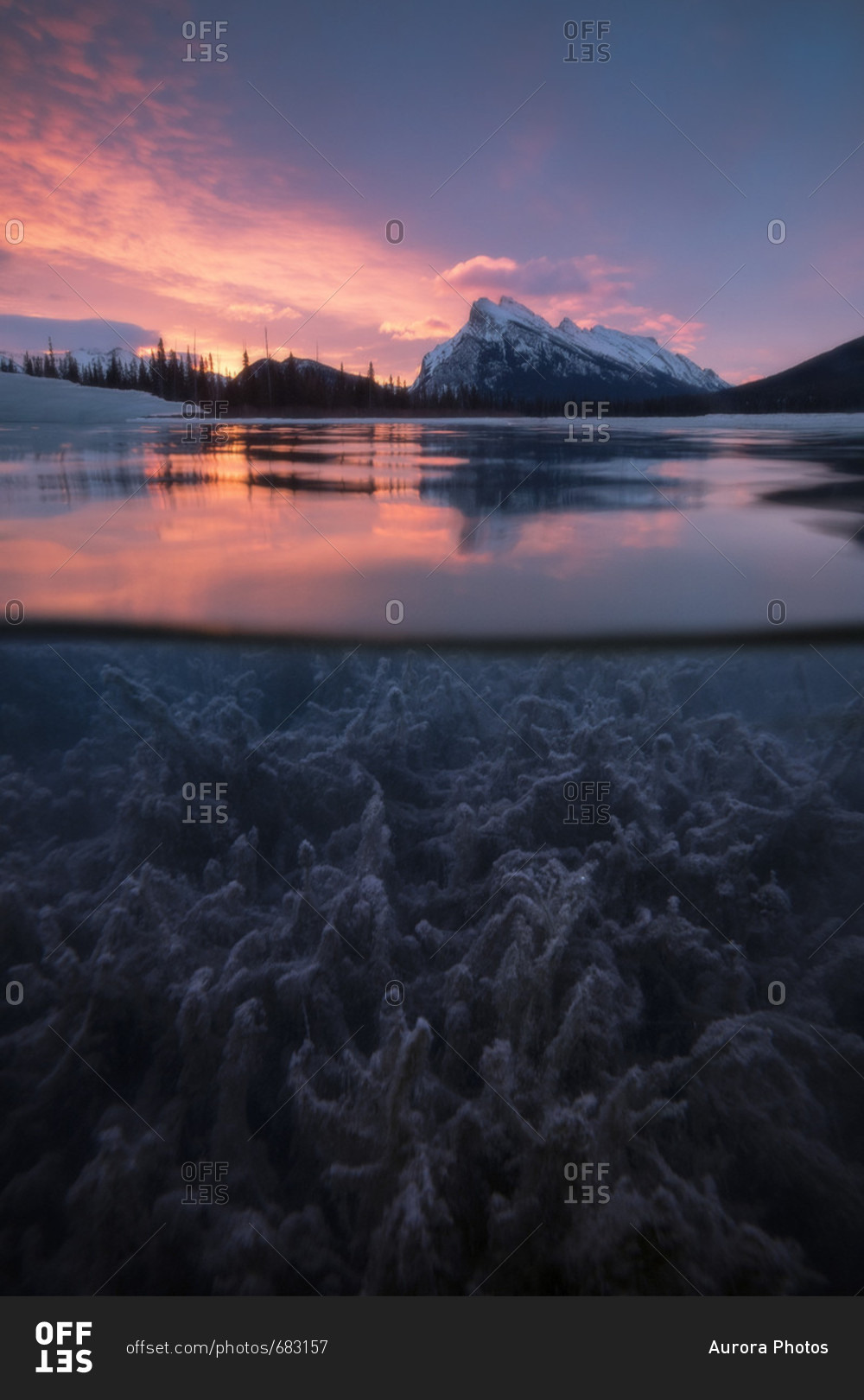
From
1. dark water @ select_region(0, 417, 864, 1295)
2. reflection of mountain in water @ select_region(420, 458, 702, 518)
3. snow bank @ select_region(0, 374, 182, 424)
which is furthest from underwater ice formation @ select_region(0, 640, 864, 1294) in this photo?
snow bank @ select_region(0, 374, 182, 424)

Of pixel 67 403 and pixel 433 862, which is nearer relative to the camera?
pixel 433 862

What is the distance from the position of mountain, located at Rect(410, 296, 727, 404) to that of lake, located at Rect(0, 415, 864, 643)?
0.15 metres

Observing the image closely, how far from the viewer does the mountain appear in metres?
2.33

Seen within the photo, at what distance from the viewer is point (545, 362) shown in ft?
7.91

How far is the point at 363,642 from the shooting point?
277cm

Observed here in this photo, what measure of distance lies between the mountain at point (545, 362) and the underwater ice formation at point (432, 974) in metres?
1.30

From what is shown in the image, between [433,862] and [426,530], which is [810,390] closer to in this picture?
[426,530]

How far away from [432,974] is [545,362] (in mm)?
2693

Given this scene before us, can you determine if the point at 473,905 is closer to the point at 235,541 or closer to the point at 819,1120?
the point at 819,1120

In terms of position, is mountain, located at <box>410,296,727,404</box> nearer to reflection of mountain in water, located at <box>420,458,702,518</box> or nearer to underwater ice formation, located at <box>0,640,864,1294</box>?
reflection of mountain in water, located at <box>420,458,702,518</box>
